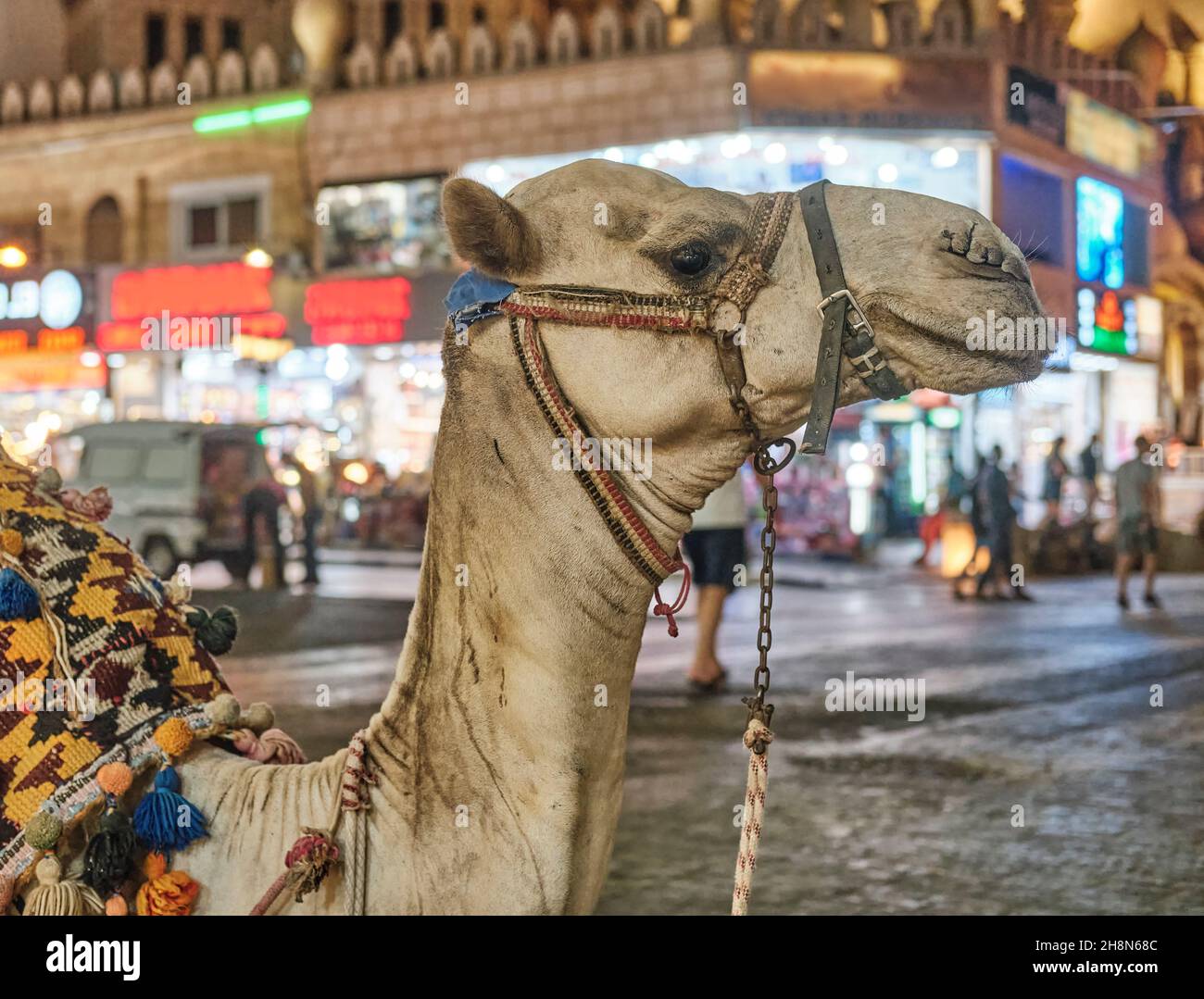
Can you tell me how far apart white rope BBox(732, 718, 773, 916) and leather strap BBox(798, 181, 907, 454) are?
17.2 inches

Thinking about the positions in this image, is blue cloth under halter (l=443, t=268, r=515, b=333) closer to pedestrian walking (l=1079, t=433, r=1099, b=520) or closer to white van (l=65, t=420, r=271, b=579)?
white van (l=65, t=420, r=271, b=579)

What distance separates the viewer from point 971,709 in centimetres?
958

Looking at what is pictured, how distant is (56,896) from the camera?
2248mm

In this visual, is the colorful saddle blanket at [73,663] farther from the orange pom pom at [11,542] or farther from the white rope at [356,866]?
the white rope at [356,866]

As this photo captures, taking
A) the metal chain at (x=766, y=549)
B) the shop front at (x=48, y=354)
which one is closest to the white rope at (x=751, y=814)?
the metal chain at (x=766, y=549)

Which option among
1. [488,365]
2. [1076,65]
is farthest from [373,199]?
[488,365]

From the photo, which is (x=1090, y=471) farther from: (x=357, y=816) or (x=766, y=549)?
(x=357, y=816)

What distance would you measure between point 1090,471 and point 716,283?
83.4 ft

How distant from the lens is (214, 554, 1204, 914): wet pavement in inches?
215

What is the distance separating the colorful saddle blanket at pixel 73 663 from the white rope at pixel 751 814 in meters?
0.91

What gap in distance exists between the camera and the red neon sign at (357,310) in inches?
1059

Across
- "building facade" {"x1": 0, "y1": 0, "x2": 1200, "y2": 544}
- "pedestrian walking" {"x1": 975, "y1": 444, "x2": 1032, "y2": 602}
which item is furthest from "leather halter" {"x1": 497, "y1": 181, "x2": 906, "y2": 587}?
"building facade" {"x1": 0, "y1": 0, "x2": 1200, "y2": 544}

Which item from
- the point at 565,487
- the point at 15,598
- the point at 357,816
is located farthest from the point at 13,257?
the point at 565,487
